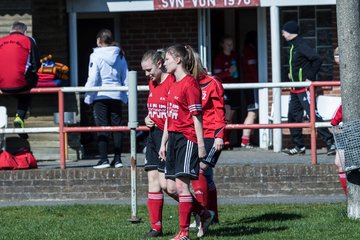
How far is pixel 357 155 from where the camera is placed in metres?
11.1

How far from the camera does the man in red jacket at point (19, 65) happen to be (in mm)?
14414

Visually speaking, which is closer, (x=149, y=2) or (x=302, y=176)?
(x=302, y=176)

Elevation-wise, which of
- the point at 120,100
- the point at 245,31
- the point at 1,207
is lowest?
the point at 1,207

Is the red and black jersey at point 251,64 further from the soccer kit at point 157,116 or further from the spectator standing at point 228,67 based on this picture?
the soccer kit at point 157,116

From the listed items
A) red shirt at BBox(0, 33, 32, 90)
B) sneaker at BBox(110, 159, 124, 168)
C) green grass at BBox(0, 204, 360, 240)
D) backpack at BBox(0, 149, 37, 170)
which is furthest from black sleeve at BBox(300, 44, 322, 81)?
backpack at BBox(0, 149, 37, 170)

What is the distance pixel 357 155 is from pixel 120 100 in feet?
14.7

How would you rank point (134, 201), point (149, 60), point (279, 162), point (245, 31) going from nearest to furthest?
point (149, 60) → point (134, 201) → point (279, 162) → point (245, 31)

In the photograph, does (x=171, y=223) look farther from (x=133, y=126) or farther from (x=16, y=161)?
(x=16, y=161)

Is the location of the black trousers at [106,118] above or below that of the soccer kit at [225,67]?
below

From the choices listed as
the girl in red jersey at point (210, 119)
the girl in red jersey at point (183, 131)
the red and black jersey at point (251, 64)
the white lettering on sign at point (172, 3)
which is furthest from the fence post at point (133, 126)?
the red and black jersey at point (251, 64)

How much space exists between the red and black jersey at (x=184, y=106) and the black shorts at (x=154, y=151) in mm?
637

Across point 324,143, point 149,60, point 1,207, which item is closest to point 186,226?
point 149,60

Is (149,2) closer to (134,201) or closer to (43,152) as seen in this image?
(43,152)

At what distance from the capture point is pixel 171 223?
1147cm
